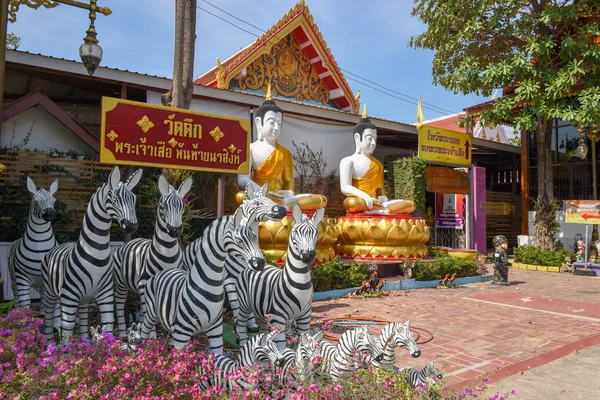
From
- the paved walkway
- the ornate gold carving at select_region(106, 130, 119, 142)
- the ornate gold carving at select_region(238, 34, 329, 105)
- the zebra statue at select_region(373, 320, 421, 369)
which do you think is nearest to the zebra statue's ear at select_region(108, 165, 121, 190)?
the ornate gold carving at select_region(106, 130, 119, 142)

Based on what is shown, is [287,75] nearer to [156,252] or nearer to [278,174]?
[278,174]

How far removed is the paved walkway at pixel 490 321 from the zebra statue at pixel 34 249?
3.89 metres

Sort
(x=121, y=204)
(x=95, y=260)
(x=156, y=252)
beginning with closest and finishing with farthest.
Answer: (x=121, y=204)
(x=95, y=260)
(x=156, y=252)

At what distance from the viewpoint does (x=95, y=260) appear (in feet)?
14.5

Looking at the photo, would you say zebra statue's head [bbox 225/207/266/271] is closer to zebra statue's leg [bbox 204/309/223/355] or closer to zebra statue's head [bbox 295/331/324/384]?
zebra statue's leg [bbox 204/309/223/355]

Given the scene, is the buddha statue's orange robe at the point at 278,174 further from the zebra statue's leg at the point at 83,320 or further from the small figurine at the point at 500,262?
the zebra statue's leg at the point at 83,320

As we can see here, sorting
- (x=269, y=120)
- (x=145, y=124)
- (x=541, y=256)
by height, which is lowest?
(x=541, y=256)

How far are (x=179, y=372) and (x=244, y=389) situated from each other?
0.45m

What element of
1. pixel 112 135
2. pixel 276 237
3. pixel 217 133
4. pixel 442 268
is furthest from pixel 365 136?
pixel 112 135

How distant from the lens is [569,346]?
5.64 metres

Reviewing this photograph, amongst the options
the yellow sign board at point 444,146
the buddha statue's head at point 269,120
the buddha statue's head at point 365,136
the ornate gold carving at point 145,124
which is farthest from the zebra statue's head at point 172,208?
the yellow sign board at point 444,146

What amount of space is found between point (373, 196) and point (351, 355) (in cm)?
851

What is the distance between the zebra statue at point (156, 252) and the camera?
441 cm

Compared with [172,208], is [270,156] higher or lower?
higher
